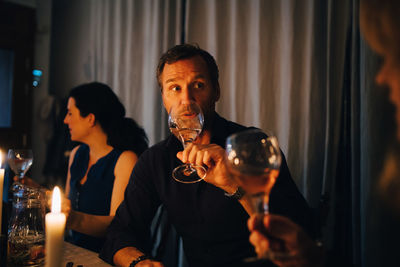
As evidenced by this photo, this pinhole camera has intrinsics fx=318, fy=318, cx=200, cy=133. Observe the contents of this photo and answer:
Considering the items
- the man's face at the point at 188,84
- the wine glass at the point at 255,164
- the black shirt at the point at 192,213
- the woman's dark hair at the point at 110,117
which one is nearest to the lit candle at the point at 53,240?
the wine glass at the point at 255,164

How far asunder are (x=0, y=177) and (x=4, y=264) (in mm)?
279

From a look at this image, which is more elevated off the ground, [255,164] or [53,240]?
[255,164]

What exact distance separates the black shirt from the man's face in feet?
0.53

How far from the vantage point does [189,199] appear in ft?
5.09

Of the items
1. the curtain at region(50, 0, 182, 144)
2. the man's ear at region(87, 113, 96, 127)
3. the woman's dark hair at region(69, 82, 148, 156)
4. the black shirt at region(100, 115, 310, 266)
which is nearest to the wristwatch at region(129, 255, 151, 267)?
the black shirt at region(100, 115, 310, 266)

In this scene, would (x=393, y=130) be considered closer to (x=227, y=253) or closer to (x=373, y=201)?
(x=373, y=201)

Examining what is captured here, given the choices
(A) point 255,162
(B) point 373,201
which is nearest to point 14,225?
(A) point 255,162

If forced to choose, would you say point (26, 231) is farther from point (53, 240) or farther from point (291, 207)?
point (291, 207)

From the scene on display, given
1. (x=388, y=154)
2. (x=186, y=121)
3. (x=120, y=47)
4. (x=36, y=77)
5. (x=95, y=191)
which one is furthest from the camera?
(x=36, y=77)

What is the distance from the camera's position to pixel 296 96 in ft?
7.13

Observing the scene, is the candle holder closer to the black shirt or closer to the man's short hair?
the black shirt

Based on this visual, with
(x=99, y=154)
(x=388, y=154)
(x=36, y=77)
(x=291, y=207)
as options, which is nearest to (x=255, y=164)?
(x=291, y=207)

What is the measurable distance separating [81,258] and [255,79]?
1.71 m

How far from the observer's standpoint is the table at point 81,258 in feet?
3.74
